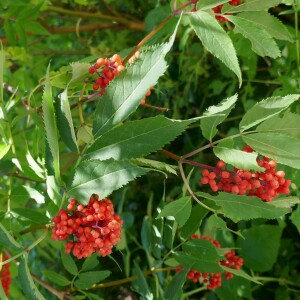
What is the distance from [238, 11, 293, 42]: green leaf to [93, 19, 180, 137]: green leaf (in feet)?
0.78

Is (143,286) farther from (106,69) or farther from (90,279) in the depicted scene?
(106,69)

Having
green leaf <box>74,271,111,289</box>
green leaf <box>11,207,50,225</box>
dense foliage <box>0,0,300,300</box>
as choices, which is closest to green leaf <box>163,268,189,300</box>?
dense foliage <box>0,0,300,300</box>

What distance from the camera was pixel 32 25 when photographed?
1.34 meters

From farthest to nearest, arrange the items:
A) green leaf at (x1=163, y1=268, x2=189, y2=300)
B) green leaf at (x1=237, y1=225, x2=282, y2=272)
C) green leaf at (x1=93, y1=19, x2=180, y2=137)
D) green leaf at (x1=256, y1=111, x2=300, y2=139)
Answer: green leaf at (x1=237, y1=225, x2=282, y2=272) → green leaf at (x1=163, y1=268, x2=189, y2=300) → green leaf at (x1=256, y1=111, x2=300, y2=139) → green leaf at (x1=93, y1=19, x2=180, y2=137)

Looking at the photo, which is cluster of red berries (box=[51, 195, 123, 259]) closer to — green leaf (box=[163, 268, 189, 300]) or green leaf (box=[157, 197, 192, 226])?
green leaf (box=[157, 197, 192, 226])

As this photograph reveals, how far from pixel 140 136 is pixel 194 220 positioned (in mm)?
303

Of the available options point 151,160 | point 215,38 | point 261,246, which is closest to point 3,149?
point 151,160

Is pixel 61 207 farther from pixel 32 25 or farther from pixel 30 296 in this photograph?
pixel 32 25

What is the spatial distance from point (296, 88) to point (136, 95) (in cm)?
56

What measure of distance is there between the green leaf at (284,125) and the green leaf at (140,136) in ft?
0.51

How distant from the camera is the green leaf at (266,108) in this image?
698mm

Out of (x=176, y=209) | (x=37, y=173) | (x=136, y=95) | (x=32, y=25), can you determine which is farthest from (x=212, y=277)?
(x=32, y=25)

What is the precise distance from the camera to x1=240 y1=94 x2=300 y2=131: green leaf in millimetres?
698

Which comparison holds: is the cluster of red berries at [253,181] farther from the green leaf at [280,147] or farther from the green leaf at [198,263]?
the green leaf at [198,263]
